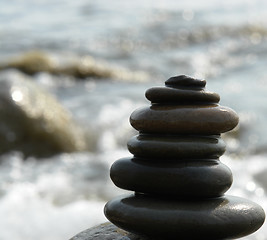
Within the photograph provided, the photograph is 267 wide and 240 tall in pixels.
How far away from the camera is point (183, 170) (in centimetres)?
224

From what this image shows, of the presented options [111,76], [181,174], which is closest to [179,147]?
[181,174]

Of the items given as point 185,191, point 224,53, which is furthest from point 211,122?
point 224,53

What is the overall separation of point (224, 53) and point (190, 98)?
965 centimetres

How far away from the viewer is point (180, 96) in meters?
2.29

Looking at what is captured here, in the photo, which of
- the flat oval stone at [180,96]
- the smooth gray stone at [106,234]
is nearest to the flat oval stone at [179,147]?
the flat oval stone at [180,96]

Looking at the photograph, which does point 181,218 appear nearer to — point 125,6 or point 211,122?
point 211,122

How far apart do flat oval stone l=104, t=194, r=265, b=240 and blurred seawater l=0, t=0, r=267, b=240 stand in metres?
2.04

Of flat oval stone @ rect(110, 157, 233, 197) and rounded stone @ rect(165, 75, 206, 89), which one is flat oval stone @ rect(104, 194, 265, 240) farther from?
rounded stone @ rect(165, 75, 206, 89)

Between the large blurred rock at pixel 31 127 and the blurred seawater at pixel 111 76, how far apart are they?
150 mm

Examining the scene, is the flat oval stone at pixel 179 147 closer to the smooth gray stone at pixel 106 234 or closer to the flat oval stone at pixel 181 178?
the flat oval stone at pixel 181 178

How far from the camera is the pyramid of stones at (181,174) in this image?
7.22ft

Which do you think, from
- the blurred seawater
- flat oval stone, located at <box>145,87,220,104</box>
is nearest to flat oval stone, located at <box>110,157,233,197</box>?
flat oval stone, located at <box>145,87,220,104</box>

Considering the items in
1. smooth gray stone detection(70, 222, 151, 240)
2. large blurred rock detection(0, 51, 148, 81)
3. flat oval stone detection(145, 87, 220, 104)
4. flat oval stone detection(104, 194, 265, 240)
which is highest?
large blurred rock detection(0, 51, 148, 81)

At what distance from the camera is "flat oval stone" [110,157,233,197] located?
7.32 feet
